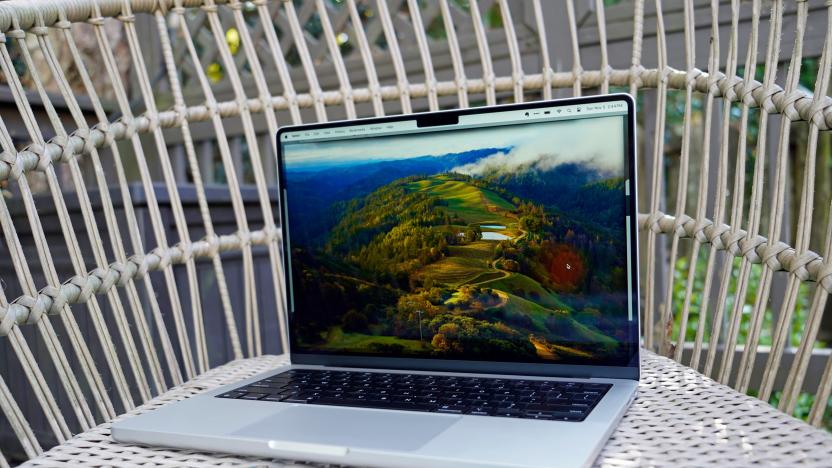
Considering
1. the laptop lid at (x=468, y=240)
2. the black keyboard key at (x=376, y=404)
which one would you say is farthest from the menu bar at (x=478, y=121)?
the black keyboard key at (x=376, y=404)

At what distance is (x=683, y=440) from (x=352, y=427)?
254 mm

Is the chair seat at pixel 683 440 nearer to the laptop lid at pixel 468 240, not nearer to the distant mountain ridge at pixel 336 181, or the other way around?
the laptop lid at pixel 468 240

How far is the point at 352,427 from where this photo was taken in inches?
22.0

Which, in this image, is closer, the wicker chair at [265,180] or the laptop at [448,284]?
the laptop at [448,284]

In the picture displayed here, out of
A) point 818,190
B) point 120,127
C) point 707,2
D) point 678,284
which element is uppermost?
point 707,2

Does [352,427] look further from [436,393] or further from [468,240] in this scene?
[468,240]

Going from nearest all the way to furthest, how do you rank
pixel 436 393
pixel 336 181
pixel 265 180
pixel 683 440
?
pixel 683 440, pixel 436 393, pixel 336 181, pixel 265 180

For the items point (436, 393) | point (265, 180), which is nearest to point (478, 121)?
point (436, 393)

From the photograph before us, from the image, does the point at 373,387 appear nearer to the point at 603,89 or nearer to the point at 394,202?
the point at 394,202

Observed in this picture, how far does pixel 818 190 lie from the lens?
2.34 metres

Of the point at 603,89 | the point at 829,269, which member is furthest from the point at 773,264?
the point at 603,89

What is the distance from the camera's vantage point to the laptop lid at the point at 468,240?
676 millimetres

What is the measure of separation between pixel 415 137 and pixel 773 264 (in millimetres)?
387

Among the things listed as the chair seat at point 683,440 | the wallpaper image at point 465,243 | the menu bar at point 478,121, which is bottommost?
Answer: the chair seat at point 683,440
